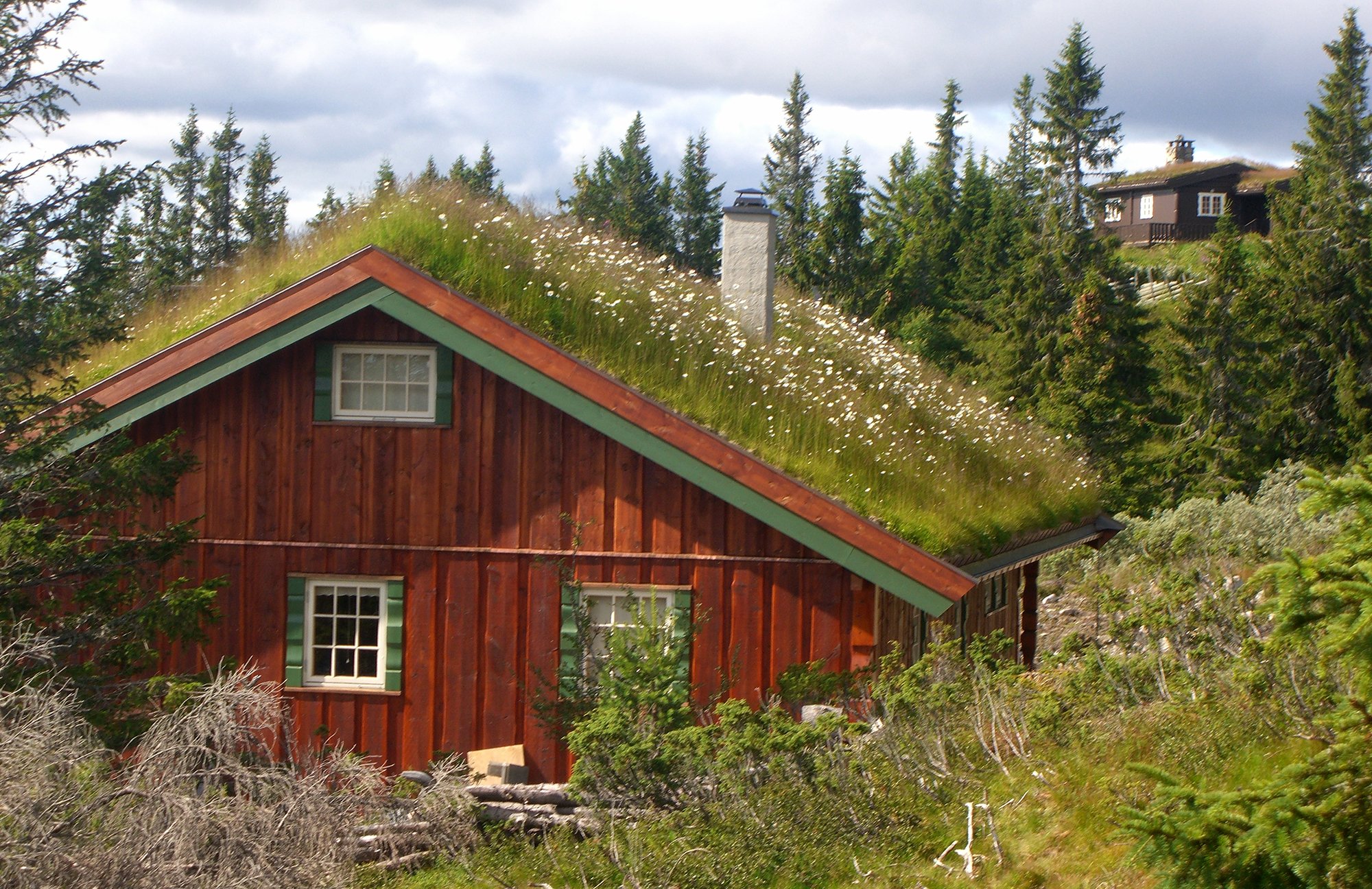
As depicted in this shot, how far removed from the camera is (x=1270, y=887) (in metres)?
5.20

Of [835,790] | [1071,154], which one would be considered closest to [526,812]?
[835,790]

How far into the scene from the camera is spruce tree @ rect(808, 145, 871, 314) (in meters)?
45.0

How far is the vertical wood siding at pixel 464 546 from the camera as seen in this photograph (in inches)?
475

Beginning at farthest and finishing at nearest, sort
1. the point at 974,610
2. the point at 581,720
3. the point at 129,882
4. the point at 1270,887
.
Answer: the point at 974,610
the point at 581,720
the point at 129,882
the point at 1270,887

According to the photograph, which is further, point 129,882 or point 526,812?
point 526,812

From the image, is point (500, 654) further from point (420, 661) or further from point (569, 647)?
point (420, 661)

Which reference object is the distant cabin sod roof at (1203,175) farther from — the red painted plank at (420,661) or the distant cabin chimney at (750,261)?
the red painted plank at (420,661)

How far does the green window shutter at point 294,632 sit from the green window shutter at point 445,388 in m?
2.13

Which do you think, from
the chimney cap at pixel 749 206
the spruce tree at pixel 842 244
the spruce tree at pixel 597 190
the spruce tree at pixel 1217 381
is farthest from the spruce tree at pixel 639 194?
the chimney cap at pixel 749 206

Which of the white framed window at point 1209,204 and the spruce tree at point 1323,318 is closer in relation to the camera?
the spruce tree at point 1323,318

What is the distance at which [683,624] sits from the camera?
39.7 feet

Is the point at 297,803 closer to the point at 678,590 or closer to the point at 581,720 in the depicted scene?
the point at 581,720

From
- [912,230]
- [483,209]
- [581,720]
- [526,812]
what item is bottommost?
[526,812]

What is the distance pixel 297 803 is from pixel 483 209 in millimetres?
9647
